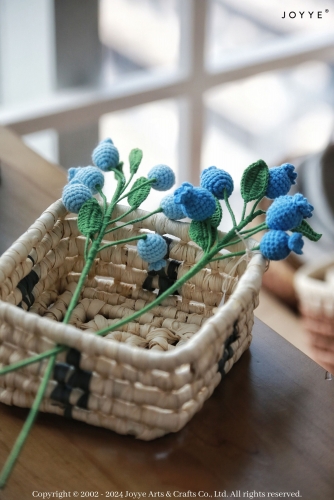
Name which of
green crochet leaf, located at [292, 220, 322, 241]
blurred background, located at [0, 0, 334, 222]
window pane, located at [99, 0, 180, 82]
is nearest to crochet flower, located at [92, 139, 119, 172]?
green crochet leaf, located at [292, 220, 322, 241]

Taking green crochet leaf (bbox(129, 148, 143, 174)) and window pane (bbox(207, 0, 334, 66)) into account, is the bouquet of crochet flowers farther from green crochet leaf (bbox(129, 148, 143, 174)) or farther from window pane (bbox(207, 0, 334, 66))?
window pane (bbox(207, 0, 334, 66))

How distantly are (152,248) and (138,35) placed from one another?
4.24ft

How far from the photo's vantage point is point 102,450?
55 cm

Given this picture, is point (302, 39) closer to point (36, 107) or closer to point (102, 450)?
point (36, 107)

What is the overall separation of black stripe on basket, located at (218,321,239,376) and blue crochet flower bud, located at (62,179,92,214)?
8.0 inches

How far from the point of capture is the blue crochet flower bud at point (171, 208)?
2.16 feet

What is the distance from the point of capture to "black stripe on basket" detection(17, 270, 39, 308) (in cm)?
64

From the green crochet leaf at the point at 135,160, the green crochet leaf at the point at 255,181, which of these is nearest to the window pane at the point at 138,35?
the green crochet leaf at the point at 135,160

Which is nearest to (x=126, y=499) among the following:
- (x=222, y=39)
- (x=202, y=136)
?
(x=202, y=136)

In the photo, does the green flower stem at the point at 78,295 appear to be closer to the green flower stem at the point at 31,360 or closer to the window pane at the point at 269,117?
the green flower stem at the point at 31,360

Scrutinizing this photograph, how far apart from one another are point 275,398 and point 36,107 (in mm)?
1146

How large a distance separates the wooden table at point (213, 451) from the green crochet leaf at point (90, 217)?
19cm

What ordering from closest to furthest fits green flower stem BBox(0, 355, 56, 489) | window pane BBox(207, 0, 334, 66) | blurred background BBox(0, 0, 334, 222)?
green flower stem BBox(0, 355, 56, 489)
blurred background BBox(0, 0, 334, 222)
window pane BBox(207, 0, 334, 66)

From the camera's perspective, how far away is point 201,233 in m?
0.63
